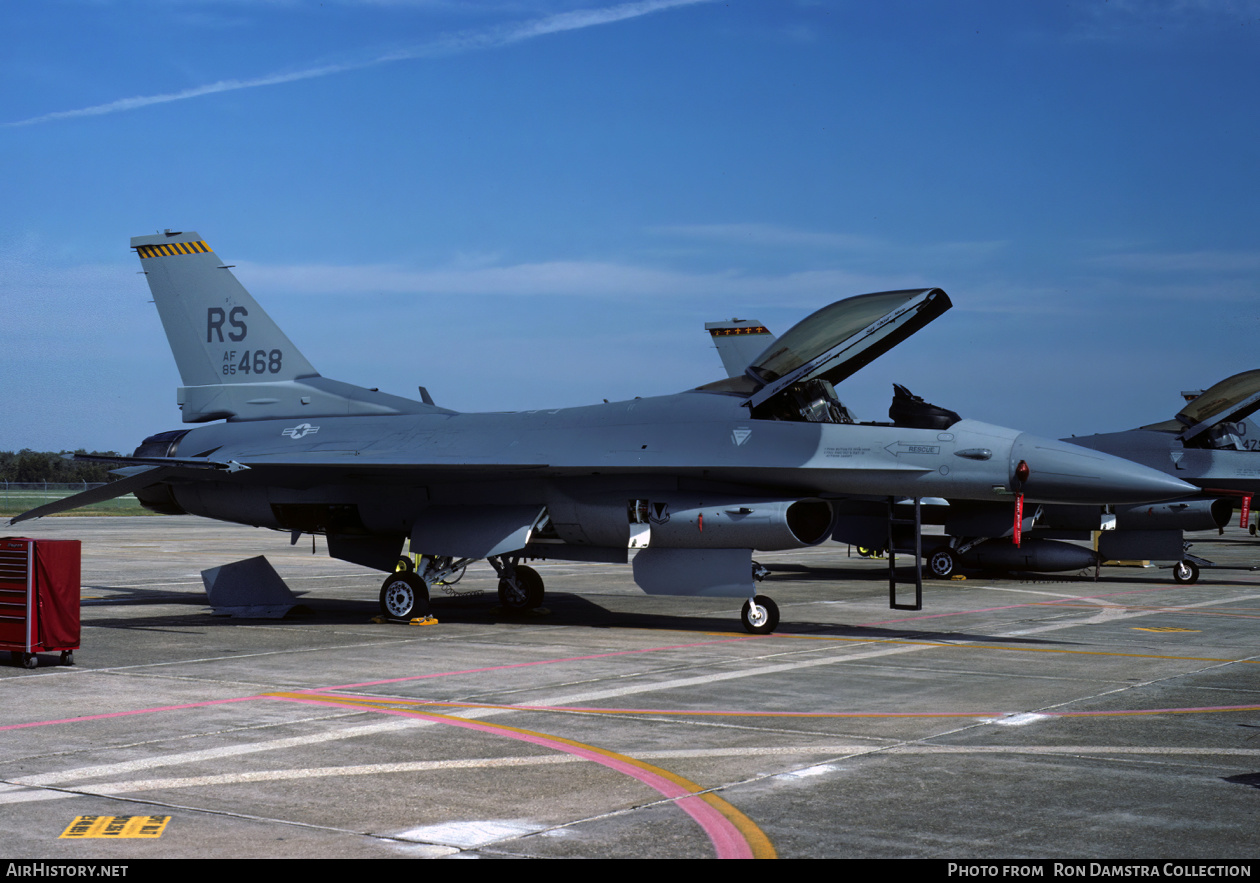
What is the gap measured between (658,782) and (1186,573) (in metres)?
19.7

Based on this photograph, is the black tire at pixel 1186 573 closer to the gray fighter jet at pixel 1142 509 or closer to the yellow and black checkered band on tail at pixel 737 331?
the gray fighter jet at pixel 1142 509

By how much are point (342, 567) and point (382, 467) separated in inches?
527

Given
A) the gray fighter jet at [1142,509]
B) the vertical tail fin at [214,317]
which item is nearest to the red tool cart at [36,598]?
the vertical tail fin at [214,317]

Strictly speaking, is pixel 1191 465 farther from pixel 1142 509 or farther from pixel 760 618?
pixel 760 618

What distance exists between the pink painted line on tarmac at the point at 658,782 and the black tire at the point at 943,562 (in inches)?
640

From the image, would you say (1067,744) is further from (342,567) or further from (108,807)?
(342,567)

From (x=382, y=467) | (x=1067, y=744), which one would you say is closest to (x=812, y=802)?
(x=1067, y=744)

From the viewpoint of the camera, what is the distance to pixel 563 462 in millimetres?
13852

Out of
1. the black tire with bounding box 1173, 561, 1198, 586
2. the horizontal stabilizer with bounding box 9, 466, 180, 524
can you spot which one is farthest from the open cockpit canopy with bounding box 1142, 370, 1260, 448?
the horizontal stabilizer with bounding box 9, 466, 180, 524

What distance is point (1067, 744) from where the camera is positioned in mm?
7305

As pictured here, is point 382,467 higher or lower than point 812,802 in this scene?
higher

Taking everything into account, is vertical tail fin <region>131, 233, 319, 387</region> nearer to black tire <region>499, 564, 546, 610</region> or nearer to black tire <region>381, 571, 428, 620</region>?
black tire <region>381, 571, 428, 620</region>

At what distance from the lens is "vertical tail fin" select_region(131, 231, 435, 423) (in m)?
17.1

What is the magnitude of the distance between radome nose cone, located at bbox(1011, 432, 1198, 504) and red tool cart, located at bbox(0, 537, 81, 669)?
9.52 metres
